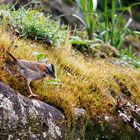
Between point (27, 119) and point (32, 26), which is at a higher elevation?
point (32, 26)

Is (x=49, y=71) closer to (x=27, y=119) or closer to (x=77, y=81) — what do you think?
(x=27, y=119)

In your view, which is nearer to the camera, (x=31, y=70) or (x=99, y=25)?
(x=31, y=70)

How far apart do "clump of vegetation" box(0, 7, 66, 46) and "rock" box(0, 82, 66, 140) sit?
1271 mm

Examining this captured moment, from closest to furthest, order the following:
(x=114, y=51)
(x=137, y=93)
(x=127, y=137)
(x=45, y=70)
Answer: (x=45, y=70)
(x=127, y=137)
(x=137, y=93)
(x=114, y=51)

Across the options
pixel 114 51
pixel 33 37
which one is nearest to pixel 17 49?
pixel 33 37

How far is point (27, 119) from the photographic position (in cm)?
249

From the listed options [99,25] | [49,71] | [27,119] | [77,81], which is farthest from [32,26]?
[99,25]

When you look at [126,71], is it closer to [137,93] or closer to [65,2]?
[137,93]

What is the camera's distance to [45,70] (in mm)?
2756

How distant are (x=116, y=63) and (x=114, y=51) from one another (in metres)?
0.46

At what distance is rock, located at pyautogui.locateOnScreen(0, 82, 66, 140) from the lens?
2.37m

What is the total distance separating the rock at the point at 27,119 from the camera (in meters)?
2.37

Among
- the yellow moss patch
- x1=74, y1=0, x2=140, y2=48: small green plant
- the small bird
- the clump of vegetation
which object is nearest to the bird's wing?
the small bird

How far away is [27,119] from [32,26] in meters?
1.55
